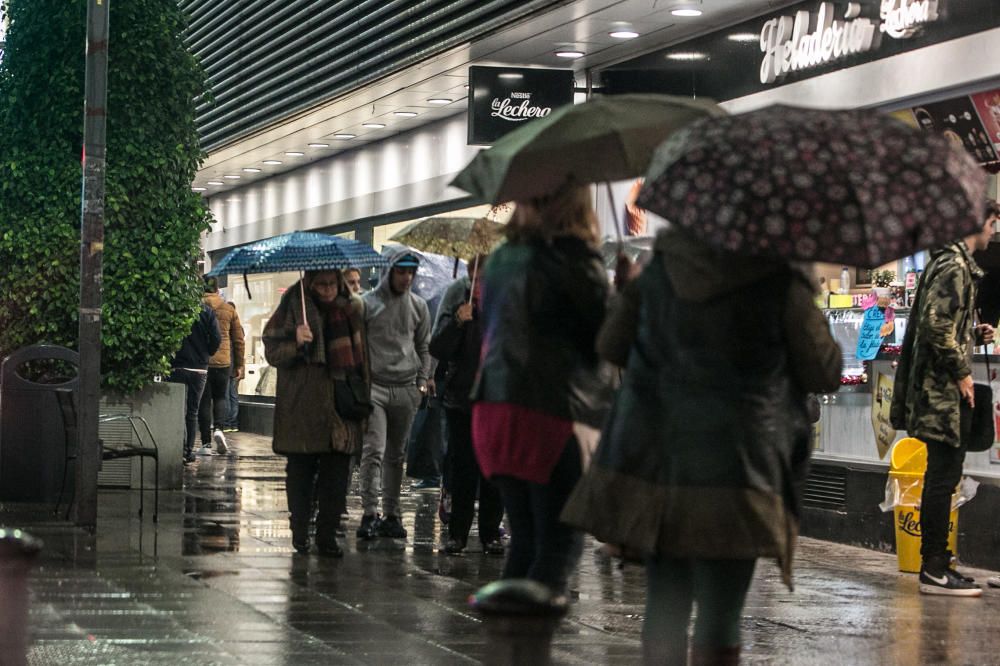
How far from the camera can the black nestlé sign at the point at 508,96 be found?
Answer: 16.5 metres

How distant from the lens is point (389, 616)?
8352 millimetres

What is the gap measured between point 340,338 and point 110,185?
4.99 meters

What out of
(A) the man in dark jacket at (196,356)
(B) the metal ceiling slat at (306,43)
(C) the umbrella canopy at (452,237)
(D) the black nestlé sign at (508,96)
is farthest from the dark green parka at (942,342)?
Answer: (A) the man in dark jacket at (196,356)

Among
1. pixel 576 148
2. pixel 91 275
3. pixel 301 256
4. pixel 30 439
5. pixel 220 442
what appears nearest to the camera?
pixel 576 148

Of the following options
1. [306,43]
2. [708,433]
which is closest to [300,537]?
[708,433]

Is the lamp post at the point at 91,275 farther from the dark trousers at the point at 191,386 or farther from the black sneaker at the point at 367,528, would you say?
the dark trousers at the point at 191,386

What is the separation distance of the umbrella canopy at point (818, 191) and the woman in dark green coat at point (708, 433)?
25 cm

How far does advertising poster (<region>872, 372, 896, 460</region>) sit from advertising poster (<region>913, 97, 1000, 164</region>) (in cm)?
175

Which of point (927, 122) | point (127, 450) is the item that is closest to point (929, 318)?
point (927, 122)

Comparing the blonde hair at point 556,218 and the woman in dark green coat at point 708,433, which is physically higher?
the blonde hair at point 556,218

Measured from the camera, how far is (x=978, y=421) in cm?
1013

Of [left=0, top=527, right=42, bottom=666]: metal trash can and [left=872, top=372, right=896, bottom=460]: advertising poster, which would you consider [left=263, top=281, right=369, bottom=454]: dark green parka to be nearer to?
[left=872, top=372, right=896, bottom=460]: advertising poster

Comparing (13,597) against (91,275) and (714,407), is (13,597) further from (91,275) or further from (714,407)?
(91,275)

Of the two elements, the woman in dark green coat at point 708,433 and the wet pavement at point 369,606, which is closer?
the woman in dark green coat at point 708,433
